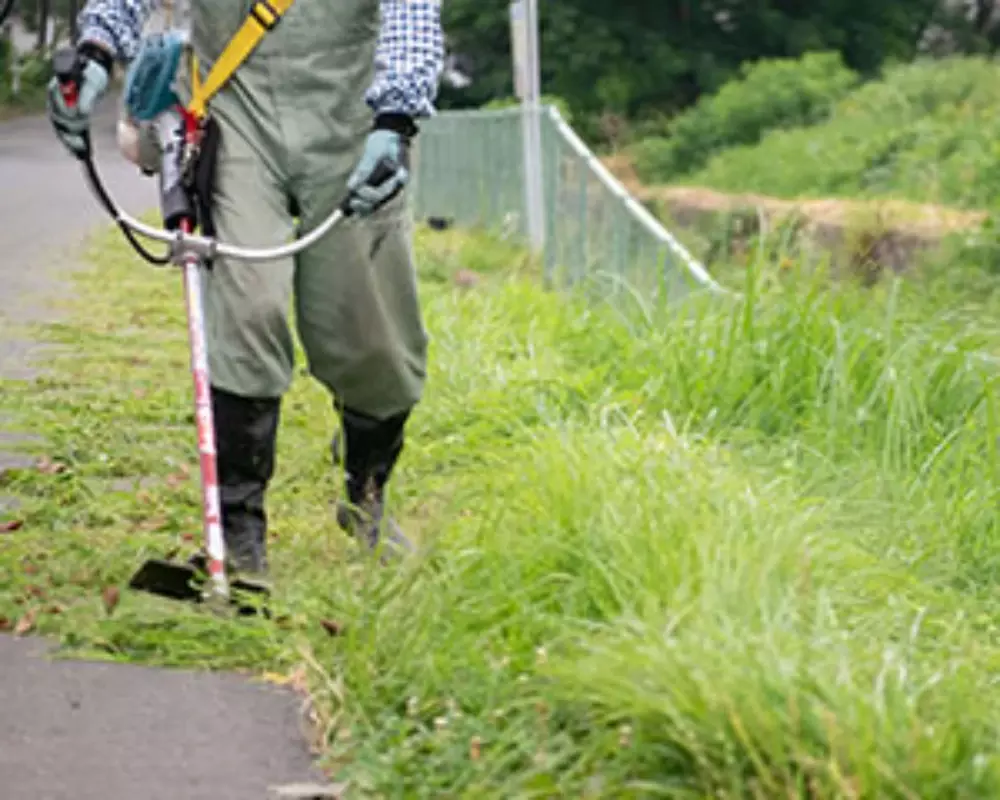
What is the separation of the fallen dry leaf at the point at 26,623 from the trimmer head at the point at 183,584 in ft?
0.67

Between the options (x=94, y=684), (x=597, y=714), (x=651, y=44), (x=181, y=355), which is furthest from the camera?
(x=651, y=44)

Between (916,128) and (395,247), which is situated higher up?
(395,247)

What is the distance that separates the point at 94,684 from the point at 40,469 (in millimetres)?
2003

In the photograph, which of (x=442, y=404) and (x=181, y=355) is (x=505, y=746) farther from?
(x=181, y=355)

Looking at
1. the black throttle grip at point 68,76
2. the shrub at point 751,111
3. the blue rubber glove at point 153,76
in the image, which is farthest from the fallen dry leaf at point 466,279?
the shrub at point 751,111

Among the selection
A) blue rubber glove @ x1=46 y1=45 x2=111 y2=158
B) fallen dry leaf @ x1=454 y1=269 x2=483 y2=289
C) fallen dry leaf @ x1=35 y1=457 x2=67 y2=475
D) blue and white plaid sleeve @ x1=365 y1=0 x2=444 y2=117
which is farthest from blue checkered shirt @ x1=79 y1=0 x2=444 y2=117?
fallen dry leaf @ x1=454 y1=269 x2=483 y2=289

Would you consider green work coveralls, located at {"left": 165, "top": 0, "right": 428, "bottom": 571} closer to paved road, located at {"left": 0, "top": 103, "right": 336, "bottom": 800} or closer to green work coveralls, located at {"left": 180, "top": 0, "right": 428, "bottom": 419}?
green work coveralls, located at {"left": 180, "top": 0, "right": 428, "bottom": 419}

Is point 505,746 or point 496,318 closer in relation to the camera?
point 505,746

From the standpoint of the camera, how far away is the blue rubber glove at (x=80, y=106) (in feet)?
14.0

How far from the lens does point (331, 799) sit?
10.6 ft

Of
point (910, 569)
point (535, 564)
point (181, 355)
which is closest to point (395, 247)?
point (535, 564)

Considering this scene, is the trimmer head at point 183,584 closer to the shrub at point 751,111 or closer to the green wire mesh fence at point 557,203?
the green wire mesh fence at point 557,203

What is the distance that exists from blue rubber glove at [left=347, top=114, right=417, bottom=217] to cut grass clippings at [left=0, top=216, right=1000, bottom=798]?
0.66 m

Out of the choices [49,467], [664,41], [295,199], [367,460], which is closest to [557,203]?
[49,467]
